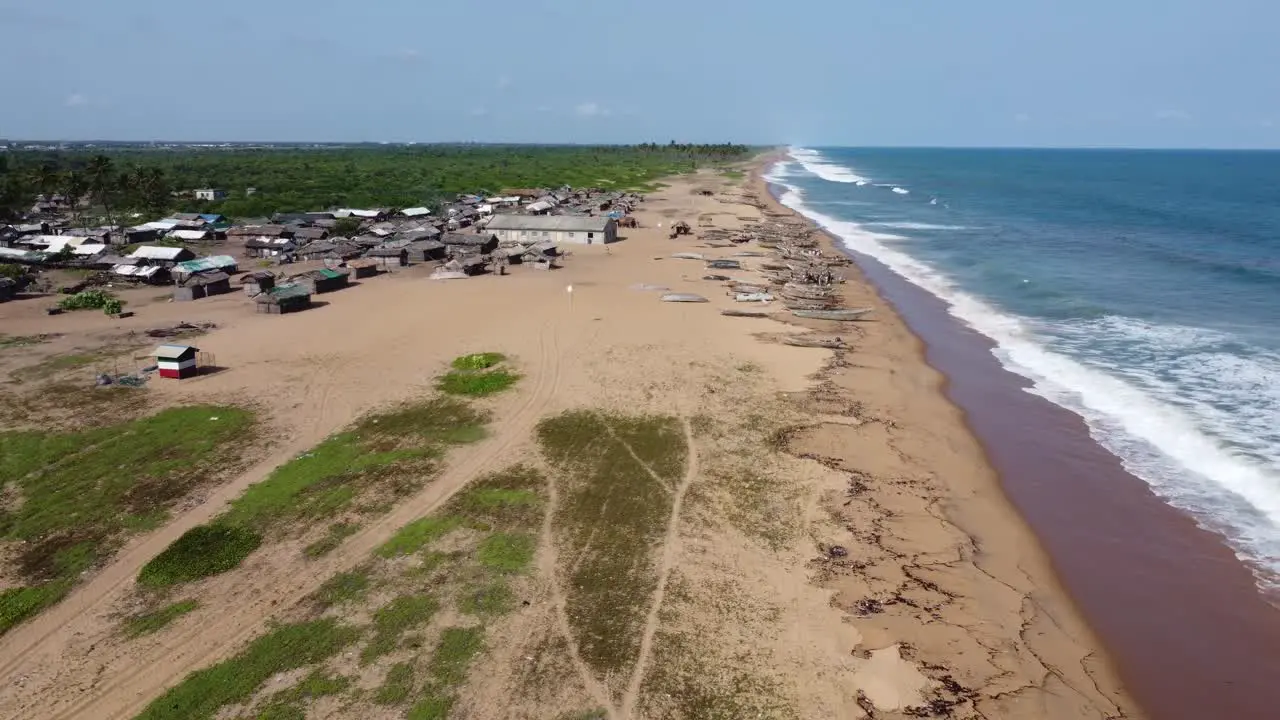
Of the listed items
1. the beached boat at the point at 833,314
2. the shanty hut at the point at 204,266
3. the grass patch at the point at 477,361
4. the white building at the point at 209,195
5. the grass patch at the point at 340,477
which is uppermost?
the white building at the point at 209,195

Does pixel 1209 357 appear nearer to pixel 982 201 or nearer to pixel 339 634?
pixel 339 634

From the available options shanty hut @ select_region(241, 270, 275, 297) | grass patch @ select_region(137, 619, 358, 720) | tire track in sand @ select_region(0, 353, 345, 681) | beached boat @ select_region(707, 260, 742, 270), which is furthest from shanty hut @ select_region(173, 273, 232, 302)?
grass patch @ select_region(137, 619, 358, 720)

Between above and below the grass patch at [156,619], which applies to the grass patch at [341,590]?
above

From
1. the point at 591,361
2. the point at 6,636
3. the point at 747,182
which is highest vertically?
the point at 747,182

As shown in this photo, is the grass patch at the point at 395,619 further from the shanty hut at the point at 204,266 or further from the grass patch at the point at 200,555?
the shanty hut at the point at 204,266

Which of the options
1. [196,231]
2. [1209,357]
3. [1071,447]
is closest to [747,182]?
[196,231]

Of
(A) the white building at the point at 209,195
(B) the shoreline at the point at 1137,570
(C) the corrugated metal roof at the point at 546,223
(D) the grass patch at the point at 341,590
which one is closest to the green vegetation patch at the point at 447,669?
(D) the grass patch at the point at 341,590

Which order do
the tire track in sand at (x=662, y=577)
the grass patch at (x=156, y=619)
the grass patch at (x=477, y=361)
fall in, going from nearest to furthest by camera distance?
the tire track in sand at (x=662, y=577)
the grass patch at (x=156, y=619)
the grass patch at (x=477, y=361)
